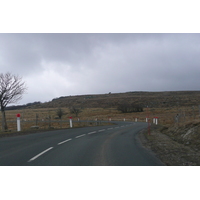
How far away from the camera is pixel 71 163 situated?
6.94m

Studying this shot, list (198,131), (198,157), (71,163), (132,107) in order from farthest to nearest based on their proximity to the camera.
Result: 1. (132,107)
2. (198,131)
3. (198,157)
4. (71,163)

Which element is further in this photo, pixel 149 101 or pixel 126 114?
pixel 149 101

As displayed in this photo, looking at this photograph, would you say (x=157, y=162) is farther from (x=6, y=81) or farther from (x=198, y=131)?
(x=6, y=81)

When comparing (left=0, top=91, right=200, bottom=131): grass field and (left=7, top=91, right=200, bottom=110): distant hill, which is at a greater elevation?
(left=7, top=91, right=200, bottom=110): distant hill

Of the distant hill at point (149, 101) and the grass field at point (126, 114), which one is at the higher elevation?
the distant hill at point (149, 101)

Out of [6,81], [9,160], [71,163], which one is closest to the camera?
[71,163]

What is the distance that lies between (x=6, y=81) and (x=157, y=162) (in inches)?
778

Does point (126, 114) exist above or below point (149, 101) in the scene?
below

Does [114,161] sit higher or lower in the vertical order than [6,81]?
lower

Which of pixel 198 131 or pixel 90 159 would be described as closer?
pixel 90 159

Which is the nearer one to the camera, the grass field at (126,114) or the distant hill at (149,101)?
the grass field at (126,114)

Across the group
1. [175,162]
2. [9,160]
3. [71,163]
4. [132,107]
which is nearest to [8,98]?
[9,160]

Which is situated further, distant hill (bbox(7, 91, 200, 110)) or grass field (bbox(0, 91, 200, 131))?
distant hill (bbox(7, 91, 200, 110))

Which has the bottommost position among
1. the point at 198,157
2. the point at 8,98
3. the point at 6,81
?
the point at 198,157
